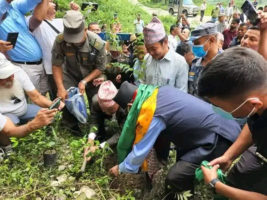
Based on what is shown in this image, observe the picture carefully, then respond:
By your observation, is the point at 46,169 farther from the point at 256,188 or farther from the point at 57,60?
the point at 256,188

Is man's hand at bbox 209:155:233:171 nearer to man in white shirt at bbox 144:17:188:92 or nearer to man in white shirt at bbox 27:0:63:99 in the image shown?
man in white shirt at bbox 144:17:188:92

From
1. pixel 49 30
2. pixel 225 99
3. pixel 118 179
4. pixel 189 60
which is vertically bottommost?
pixel 118 179

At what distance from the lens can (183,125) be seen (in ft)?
8.07

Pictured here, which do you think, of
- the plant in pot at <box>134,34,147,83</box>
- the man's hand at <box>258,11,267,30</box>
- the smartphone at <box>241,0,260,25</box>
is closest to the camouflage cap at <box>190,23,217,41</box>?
the plant in pot at <box>134,34,147,83</box>

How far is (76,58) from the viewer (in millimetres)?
3895

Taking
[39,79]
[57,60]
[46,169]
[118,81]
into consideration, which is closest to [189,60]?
[118,81]

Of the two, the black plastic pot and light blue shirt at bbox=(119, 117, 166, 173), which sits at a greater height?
light blue shirt at bbox=(119, 117, 166, 173)

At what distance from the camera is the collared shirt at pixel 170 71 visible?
3.38m

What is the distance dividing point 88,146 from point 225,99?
6.10ft

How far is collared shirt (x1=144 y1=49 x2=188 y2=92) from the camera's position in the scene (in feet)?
11.1

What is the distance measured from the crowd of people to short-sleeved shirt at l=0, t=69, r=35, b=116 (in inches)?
0.5

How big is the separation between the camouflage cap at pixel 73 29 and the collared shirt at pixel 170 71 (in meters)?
1.06

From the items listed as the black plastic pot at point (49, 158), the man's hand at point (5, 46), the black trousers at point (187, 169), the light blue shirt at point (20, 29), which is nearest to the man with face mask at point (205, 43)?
the black trousers at point (187, 169)

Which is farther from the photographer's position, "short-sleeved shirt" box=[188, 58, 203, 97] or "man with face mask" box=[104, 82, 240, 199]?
"short-sleeved shirt" box=[188, 58, 203, 97]
